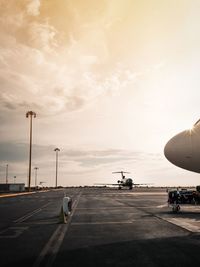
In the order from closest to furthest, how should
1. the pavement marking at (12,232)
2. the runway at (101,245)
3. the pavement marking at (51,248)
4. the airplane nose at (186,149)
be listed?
the pavement marking at (51,248)
the runway at (101,245)
the pavement marking at (12,232)
the airplane nose at (186,149)

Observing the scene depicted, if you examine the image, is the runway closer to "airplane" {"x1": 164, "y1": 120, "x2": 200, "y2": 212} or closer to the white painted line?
the white painted line

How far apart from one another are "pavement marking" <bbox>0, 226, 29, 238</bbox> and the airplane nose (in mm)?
7553

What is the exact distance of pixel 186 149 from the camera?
15.6 metres

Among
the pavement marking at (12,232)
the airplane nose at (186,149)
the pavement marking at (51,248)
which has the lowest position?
the pavement marking at (51,248)

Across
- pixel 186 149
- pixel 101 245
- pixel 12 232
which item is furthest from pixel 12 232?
pixel 186 149

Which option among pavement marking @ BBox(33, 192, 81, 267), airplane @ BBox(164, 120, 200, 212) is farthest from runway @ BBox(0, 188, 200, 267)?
airplane @ BBox(164, 120, 200, 212)

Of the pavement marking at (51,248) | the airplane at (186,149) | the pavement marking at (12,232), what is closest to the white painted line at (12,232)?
the pavement marking at (12,232)

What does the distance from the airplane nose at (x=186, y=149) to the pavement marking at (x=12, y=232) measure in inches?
297

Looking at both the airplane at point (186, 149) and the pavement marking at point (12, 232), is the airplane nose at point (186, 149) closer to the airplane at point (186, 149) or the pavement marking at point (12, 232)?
the airplane at point (186, 149)

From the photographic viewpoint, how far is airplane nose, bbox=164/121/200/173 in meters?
15.3

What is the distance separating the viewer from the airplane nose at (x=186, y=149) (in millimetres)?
15336

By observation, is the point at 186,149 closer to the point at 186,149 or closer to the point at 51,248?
the point at 186,149

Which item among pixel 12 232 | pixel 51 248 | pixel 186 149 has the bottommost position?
pixel 51 248

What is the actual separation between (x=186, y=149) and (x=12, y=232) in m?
8.40
